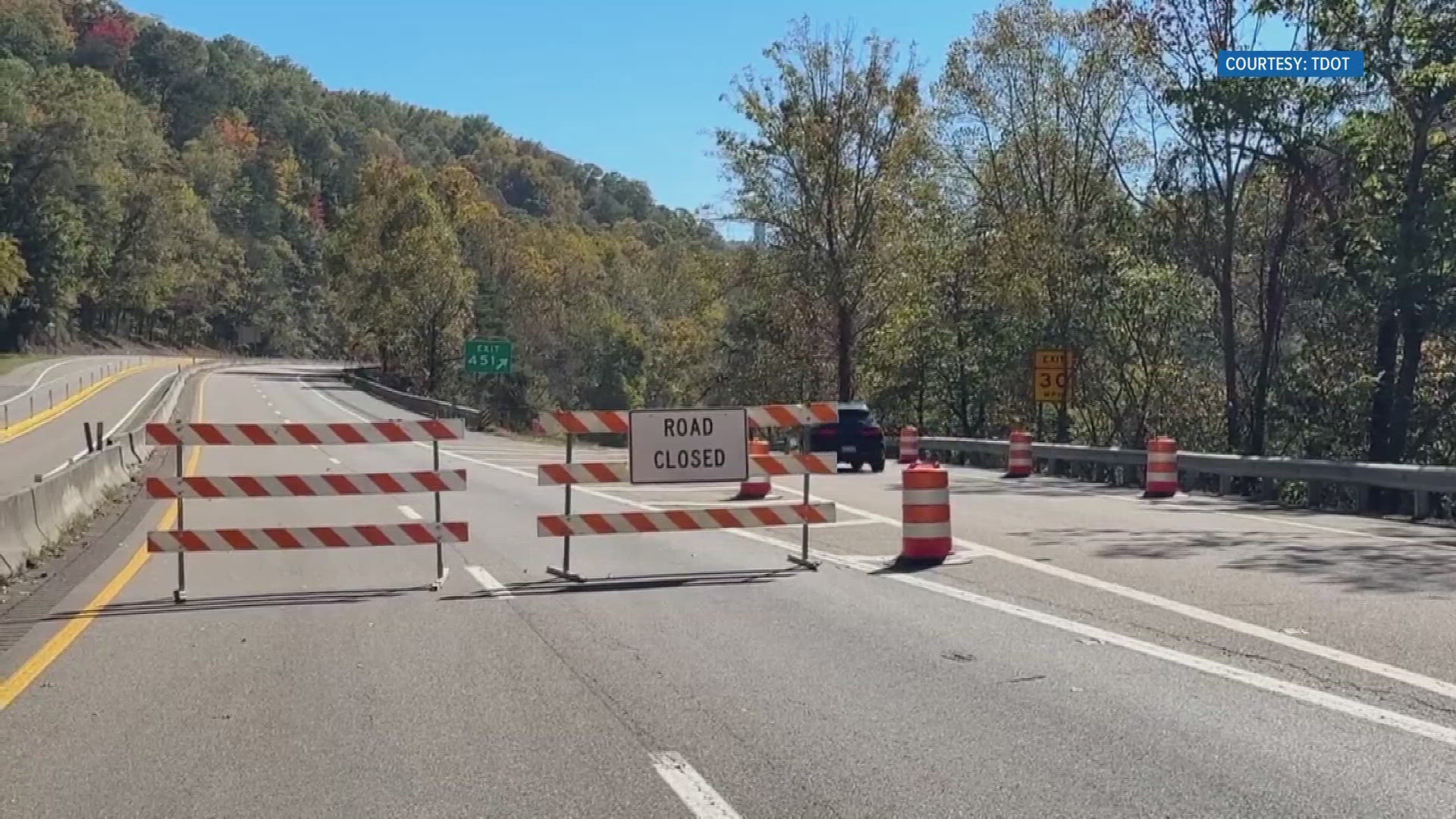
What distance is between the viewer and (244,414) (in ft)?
171

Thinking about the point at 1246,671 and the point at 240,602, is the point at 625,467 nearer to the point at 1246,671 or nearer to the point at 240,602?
the point at 240,602

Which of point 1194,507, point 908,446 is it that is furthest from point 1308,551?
point 908,446

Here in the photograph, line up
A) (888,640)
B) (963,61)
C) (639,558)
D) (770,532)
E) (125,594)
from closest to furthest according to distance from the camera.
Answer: (888,640) < (125,594) < (639,558) < (770,532) < (963,61)

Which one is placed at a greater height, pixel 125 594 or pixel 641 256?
pixel 641 256

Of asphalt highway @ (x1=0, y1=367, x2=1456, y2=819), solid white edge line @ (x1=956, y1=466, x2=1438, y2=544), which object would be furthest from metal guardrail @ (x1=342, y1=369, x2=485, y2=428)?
asphalt highway @ (x1=0, y1=367, x2=1456, y2=819)

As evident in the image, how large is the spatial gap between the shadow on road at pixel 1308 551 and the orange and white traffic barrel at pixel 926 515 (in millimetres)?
1751

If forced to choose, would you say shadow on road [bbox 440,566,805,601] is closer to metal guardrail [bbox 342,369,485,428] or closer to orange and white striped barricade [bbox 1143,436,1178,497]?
orange and white striped barricade [bbox 1143,436,1178,497]

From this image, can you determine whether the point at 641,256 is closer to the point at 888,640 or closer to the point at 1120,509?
the point at 1120,509

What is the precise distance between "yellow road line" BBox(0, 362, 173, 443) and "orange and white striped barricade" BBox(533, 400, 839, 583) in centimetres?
3370

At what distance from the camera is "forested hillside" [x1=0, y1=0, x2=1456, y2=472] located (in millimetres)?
27172

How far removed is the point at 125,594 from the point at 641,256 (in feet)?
405

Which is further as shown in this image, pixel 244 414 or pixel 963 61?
pixel 244 414

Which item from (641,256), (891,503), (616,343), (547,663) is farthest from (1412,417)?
(641,256)

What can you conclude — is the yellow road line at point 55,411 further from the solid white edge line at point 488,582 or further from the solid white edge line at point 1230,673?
the solid white edge line at point 1230,673
